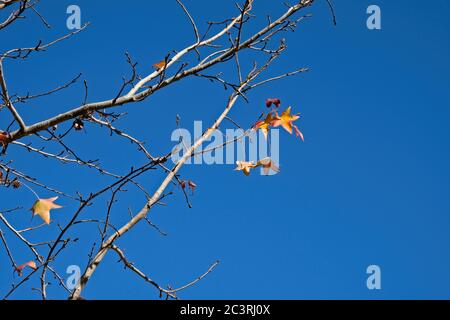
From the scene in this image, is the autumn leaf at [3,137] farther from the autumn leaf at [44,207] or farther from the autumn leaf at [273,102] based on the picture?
the autumn leaf at [273,102]

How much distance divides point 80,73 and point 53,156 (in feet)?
2.16

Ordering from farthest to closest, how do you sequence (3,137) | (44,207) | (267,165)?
1. (3,137)
2. (267,165)
3. (44,207)

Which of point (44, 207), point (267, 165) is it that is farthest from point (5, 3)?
point (267, 165)

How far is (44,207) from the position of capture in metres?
2.29

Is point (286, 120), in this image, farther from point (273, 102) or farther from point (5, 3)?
point (5, 3)

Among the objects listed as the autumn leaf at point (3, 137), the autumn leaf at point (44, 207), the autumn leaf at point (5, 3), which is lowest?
the autumn leaf at point (44, 207)

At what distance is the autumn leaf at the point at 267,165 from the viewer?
2819 mm

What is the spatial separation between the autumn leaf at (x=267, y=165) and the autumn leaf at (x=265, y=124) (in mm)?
172

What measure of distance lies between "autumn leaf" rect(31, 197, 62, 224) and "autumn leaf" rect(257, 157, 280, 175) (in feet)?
3.46

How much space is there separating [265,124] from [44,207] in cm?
131

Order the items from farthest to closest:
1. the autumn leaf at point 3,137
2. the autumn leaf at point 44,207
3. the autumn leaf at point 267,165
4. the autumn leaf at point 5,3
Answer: the autumn leaf at point 5,3 → the autumn leaf at point 3,137 → the autumn leaf at point 267,165 → the autumn leaf at point 44,207

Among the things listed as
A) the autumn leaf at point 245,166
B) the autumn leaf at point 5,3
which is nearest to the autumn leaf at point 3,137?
the autumn leaf at point 5,3
